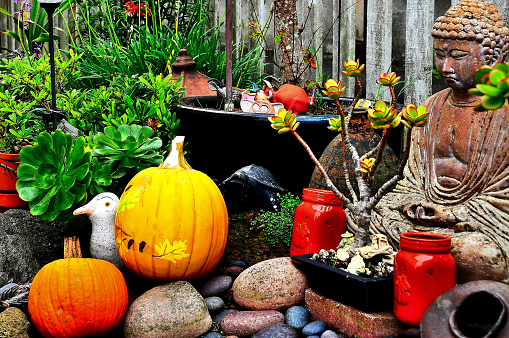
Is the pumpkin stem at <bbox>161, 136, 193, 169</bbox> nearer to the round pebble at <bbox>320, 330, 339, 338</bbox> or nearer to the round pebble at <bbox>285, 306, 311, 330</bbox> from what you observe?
the round pebble at <bbox>285, 306, 311, 330</bbox>

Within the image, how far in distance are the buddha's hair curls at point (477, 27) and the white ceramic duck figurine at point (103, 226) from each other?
167 centimetres

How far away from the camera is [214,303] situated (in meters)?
2.42

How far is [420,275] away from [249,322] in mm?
693

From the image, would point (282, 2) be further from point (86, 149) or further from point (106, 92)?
point (86, 149)

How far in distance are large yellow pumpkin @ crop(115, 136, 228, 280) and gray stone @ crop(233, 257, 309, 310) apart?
23 centimetres

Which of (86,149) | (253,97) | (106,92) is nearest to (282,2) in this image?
(253,97)

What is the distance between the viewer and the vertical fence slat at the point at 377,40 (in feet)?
12.9

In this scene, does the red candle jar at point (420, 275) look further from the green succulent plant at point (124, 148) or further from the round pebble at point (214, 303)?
the green succulent plant at point (124, 148)

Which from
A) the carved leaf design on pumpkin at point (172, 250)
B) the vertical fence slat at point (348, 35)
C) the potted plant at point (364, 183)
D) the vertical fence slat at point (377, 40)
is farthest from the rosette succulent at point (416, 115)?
the vertical fence slat at point (348, 35)

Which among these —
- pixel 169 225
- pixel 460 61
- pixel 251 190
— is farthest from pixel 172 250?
pixel 460 61

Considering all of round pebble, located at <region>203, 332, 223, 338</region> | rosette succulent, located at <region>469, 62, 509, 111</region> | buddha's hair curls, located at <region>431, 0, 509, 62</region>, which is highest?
buddha's hair curls, located at <region>431, 0, 509, 62</region>

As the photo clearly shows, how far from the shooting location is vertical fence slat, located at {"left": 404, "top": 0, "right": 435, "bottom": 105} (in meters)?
3.51

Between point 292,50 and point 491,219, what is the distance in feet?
7.11

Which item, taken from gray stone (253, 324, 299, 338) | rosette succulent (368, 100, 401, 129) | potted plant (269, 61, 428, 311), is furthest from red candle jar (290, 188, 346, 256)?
rosette succulent (368, 100, 401, 129)
